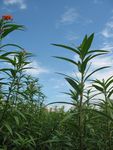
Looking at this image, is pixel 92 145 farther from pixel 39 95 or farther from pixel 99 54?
pixel 39 95

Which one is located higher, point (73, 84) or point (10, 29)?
point (10, 29)

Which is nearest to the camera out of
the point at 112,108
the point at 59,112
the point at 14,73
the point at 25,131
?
the point at 112,108

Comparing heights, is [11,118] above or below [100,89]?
below

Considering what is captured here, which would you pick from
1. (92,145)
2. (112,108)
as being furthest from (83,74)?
(92,145)

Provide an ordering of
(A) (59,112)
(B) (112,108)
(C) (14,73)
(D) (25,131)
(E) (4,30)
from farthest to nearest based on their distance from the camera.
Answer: (A) (59,112) → (D) (25,131) → (C) (14,73) → (B) (112,108) → (E) (4,30)

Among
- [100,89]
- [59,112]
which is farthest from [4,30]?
[59,112]

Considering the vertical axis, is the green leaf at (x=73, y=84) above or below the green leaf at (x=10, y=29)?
below

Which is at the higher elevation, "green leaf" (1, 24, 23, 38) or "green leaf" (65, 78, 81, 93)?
"green leaf" (1, 24, 23, 38)

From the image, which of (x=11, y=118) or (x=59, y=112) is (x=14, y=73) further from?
(x=59, y=112)

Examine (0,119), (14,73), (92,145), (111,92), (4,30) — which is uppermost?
(4,30)

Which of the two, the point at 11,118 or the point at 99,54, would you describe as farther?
the point at 11,118

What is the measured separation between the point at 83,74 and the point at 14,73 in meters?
1.25

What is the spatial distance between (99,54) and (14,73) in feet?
4.86

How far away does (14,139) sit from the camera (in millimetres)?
5375
